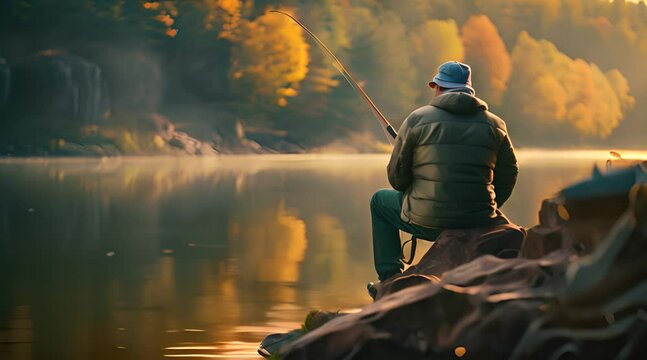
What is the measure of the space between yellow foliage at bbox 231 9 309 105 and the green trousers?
165 feet

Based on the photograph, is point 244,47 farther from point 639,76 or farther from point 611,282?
point 611,282

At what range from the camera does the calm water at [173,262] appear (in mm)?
8664

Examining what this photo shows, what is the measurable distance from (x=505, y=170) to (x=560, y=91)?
245ft

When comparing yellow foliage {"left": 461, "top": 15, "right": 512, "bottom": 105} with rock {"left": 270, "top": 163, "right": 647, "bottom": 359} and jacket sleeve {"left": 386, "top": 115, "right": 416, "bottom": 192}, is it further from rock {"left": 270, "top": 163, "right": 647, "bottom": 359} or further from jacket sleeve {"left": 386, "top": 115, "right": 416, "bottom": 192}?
rock {"left": 270, "top": 163, "right": 647, "bottom": 359}

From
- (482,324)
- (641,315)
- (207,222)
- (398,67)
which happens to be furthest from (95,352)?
(398,67)

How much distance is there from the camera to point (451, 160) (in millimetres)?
7805

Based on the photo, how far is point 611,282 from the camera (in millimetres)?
5871

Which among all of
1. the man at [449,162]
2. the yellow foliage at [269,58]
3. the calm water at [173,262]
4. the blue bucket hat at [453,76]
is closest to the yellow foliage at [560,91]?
the yellow foliage at [269,58]

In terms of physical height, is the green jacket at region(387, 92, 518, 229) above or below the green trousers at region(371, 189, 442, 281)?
above

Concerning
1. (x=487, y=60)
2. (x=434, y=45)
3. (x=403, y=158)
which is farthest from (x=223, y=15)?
(x=403, y=158)

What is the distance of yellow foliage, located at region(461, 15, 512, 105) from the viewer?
3056 inches

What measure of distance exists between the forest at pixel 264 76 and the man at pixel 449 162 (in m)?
37.8

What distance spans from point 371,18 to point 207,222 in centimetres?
5605

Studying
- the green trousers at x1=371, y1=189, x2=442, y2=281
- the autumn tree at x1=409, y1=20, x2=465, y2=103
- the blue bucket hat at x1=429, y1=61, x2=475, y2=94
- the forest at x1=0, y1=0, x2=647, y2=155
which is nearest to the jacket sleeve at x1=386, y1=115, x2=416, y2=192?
the green trousers at x1=371, y1=189, x2=442, y2=281
